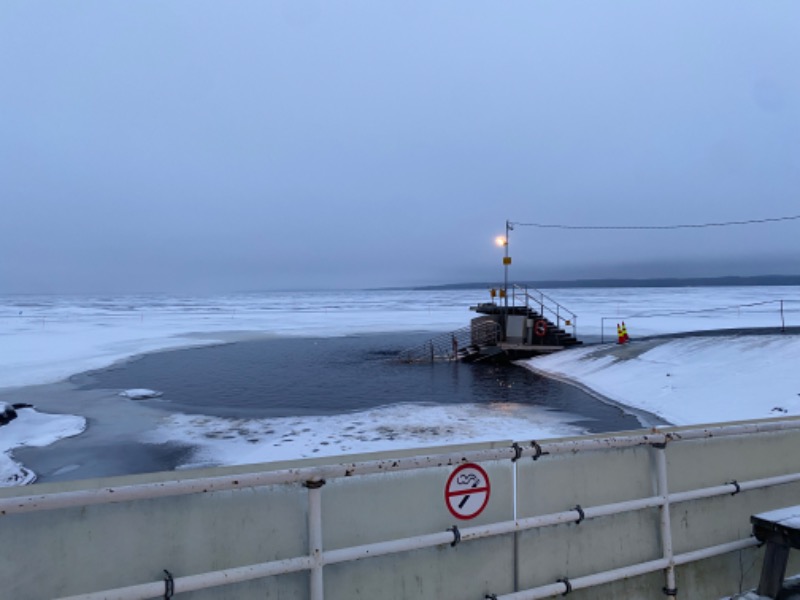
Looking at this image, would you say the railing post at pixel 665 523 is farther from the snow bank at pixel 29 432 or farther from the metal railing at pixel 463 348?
the metal railing at pixel 463 348

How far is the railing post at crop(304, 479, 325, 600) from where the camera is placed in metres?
2.60

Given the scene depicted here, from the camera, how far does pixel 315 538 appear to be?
103 inches

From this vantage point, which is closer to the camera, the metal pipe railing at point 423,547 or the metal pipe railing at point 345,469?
the metal pipe railing at point 345,469

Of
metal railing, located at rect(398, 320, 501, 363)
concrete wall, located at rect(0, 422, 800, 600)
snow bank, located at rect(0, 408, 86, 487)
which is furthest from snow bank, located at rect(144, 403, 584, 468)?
metal railing, located at rect(398, 320, 501, 363)

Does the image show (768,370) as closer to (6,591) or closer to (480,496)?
(480,496)

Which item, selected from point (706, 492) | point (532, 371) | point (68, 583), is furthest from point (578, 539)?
point (532, 371)

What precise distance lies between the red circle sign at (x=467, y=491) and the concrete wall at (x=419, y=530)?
4 cm

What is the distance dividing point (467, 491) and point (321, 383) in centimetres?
1623

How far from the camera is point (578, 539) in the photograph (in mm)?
3227

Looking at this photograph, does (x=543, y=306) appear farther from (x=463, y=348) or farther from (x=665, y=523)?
(x=665, y=523)

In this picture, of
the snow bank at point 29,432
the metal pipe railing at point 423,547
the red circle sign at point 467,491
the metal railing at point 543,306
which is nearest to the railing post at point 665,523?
the metal pipe railing at point 423,547

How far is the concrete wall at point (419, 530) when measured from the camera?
239 centimetres

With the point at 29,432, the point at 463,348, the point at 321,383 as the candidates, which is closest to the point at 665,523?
the point at 29,432

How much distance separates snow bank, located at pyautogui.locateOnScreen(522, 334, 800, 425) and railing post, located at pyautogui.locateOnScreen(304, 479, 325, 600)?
34.9ft
